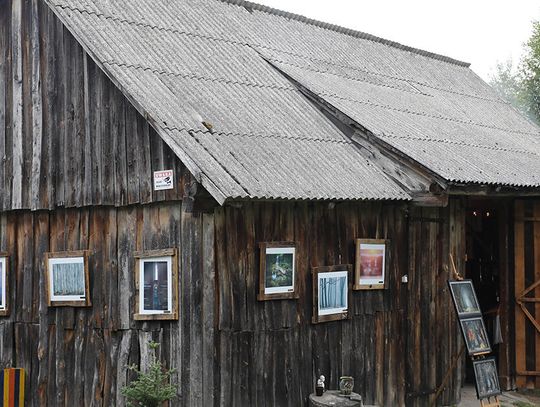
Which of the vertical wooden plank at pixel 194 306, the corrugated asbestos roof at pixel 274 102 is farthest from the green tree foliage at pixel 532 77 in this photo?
the vertical wooden plank at pixel 194 306

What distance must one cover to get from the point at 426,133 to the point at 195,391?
221 inches

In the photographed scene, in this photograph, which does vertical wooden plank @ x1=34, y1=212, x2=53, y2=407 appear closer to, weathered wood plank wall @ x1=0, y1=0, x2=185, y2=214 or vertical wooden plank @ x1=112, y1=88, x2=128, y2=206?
weathered wood plank wall @ x1=0, y1=0, x2=185, y2=214

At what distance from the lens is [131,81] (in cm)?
1027

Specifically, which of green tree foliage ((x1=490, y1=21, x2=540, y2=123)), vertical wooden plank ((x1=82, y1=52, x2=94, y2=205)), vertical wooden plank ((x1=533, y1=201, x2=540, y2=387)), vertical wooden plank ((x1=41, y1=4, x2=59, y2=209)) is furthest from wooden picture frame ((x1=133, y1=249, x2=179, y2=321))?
green tree foliage ((x1=490, y1=21, x2=540, y2=123))

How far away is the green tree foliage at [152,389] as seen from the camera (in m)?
9.43

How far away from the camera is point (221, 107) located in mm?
11055

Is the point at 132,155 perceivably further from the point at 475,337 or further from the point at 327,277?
the point at 475,337

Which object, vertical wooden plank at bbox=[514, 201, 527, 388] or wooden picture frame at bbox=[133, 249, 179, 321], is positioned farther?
vertical wooden plank at bbox=[514, 201, 527, 388]

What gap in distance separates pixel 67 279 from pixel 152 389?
7.54 feet

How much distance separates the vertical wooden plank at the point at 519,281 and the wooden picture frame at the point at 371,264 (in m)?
3.35

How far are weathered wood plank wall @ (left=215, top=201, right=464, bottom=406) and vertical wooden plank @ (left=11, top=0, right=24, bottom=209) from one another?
348cm

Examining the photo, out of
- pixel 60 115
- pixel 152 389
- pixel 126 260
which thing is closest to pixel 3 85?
pixel 60 115

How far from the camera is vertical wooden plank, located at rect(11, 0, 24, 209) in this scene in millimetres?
11906

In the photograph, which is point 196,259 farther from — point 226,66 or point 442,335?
point 442,335
